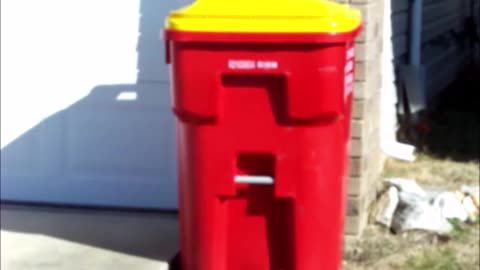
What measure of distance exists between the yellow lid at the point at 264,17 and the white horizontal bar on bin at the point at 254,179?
66 centimetres

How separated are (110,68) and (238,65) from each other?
6.21 ft

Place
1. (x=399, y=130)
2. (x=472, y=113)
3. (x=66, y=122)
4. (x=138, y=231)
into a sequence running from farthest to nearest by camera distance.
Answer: (x=472, y=113) < (x=399, y=130) < (x=66, y=122) < (x=138, y=231)

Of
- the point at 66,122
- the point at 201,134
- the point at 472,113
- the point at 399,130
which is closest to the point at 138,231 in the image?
the point at 66,122

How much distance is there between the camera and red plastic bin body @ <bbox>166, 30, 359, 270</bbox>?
5086 mm

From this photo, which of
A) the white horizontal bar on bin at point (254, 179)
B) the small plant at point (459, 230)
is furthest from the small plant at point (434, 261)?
the white horizontal bar on bin at point (254, 179)

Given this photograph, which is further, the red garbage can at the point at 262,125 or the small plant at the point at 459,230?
the small plant at the point at 459,230

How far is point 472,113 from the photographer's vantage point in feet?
34.8

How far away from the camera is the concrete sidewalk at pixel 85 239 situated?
19.5 feet

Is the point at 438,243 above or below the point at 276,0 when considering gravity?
below

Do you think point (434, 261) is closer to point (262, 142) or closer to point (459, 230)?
point (459, 230)

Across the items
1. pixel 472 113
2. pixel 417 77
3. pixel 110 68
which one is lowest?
pixel 472 113

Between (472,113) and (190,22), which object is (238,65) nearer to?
(190,22)

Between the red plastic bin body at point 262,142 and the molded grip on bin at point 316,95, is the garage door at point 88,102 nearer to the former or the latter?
the red plastic bin body at point 262,142

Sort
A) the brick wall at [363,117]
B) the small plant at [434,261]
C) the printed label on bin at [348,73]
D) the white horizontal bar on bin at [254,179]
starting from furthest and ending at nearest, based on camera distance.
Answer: the brick wall at [363,117] < the small plant at [434,261] < the printed label on bin at [348,73] < the white horizontal bar on bin at [254,179]
